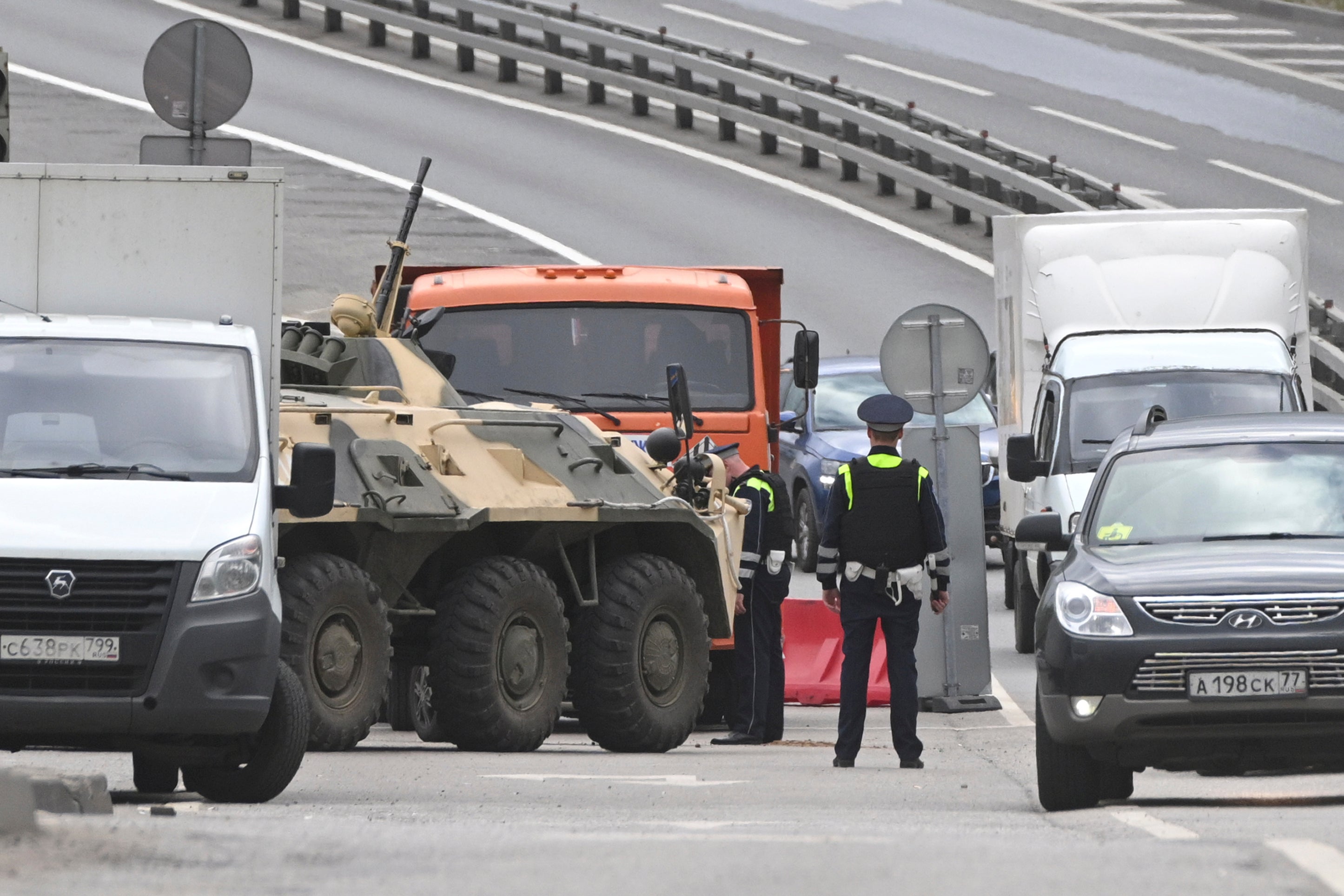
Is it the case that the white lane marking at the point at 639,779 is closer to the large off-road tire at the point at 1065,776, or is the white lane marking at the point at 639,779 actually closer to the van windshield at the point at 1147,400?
the large off-road tire at the point at 1065,776

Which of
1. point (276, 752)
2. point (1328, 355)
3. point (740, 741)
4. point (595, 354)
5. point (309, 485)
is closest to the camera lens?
point (276, 752)

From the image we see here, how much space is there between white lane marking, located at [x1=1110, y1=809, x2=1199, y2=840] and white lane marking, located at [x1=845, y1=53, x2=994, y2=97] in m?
27.5

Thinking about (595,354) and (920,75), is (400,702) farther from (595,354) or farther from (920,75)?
(920,75)

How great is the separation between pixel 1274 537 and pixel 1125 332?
9.12 metres

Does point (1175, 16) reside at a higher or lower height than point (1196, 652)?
higher

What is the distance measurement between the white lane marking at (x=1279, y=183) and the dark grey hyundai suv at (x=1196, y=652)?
2273 centimetres

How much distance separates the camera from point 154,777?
436 inches

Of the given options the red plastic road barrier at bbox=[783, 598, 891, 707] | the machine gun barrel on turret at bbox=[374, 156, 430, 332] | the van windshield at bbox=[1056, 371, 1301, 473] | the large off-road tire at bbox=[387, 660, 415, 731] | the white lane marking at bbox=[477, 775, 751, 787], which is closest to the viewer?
the white lane marking at bbox=[477, 775, 751, 787]

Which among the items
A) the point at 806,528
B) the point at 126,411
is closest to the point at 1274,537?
the point at 126,411

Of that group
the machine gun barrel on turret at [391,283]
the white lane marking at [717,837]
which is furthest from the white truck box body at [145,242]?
the machine gun barrel on turret at [391,283]

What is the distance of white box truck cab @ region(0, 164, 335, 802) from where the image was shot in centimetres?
1008

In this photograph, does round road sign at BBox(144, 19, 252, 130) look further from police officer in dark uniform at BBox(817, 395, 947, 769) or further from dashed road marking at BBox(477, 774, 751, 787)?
dashed road marking at BBox(477, 774, 751, 787)

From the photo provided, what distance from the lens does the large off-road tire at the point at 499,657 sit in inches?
504

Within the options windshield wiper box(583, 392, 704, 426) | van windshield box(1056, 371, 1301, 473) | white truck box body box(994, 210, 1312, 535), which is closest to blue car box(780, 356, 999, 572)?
white truck box body box(994, 210, 1312, 535)
